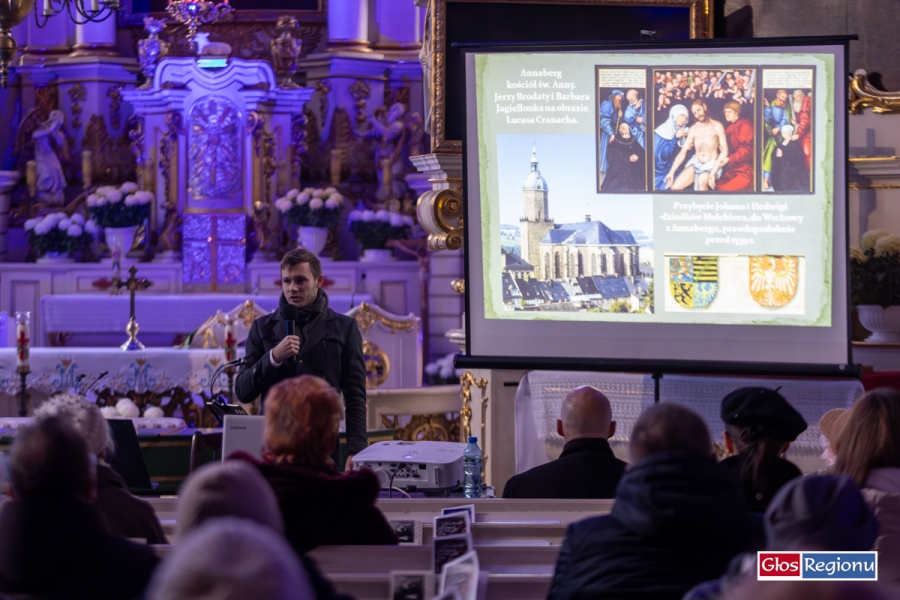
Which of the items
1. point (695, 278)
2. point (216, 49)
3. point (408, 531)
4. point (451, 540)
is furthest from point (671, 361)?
point (216, 49)

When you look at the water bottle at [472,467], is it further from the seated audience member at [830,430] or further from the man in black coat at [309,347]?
the seated audience member at [830,430]

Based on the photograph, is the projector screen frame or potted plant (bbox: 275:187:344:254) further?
potted plant (bbox: 275:187:344:254)

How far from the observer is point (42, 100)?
1035cm

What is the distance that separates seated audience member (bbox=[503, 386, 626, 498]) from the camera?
118 inches

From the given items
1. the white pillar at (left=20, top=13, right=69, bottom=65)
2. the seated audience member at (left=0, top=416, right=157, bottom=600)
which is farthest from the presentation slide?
the white pillar at (left=20, top=13, right=69, bottom=65)

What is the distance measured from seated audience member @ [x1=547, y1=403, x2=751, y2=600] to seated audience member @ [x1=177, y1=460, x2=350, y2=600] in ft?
1.61

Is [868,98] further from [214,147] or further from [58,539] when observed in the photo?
[214,147]

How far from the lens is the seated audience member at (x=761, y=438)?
2.75 m

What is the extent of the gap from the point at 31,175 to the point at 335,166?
2.92 meters

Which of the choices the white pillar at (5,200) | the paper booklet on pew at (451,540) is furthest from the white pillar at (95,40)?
the paper booklet on pew at (451,540)

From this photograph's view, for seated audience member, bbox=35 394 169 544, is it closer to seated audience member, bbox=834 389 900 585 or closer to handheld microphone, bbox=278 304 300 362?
handheld microphone, bbox=278 304 300 362

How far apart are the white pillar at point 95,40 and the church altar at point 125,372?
15.8 ft

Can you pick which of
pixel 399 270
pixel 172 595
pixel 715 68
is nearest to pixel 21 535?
pixel 172 595

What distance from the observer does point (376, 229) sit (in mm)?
9609
